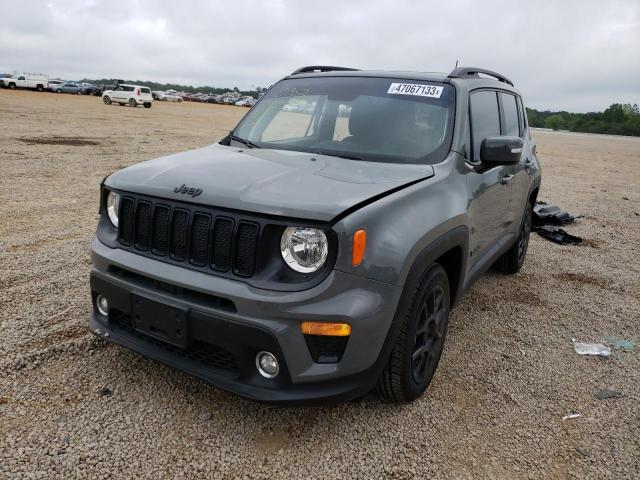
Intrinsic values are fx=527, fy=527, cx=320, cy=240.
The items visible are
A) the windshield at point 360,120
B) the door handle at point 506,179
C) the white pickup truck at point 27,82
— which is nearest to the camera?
the windshield at point 360,120

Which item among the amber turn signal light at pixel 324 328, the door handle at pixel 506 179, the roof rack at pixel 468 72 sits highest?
the roof rack at pixel 468 72

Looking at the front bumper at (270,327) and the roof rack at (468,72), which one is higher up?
the roof rack at (468,72)

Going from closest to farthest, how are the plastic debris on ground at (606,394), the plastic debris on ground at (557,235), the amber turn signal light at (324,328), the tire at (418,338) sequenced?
1. the amber turn signal light at (324,328)
2. the tire at (418,338)
3. the plastic debris on ground at (606,394)
4. the plastic debris on ground at (557,235)

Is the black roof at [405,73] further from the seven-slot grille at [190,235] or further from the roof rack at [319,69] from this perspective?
the seven-slot grille at [190,235]

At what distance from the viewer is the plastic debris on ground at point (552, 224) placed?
6.93 meters

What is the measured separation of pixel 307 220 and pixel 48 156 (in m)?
10.2

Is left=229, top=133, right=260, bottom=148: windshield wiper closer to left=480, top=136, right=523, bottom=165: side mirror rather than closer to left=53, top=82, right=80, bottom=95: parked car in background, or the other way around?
left=480, top=136, right=523, bottom=165: side mirror

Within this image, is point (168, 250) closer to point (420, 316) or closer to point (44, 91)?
point (420, 316)

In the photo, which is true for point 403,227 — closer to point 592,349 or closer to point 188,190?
point 188,190

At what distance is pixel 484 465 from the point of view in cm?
254

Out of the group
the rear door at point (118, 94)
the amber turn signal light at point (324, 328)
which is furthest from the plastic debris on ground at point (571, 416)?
the rear door at point (118, 94)

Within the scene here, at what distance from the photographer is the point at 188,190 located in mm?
2520

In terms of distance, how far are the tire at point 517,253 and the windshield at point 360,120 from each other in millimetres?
2150

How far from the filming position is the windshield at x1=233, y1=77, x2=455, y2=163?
331cm
